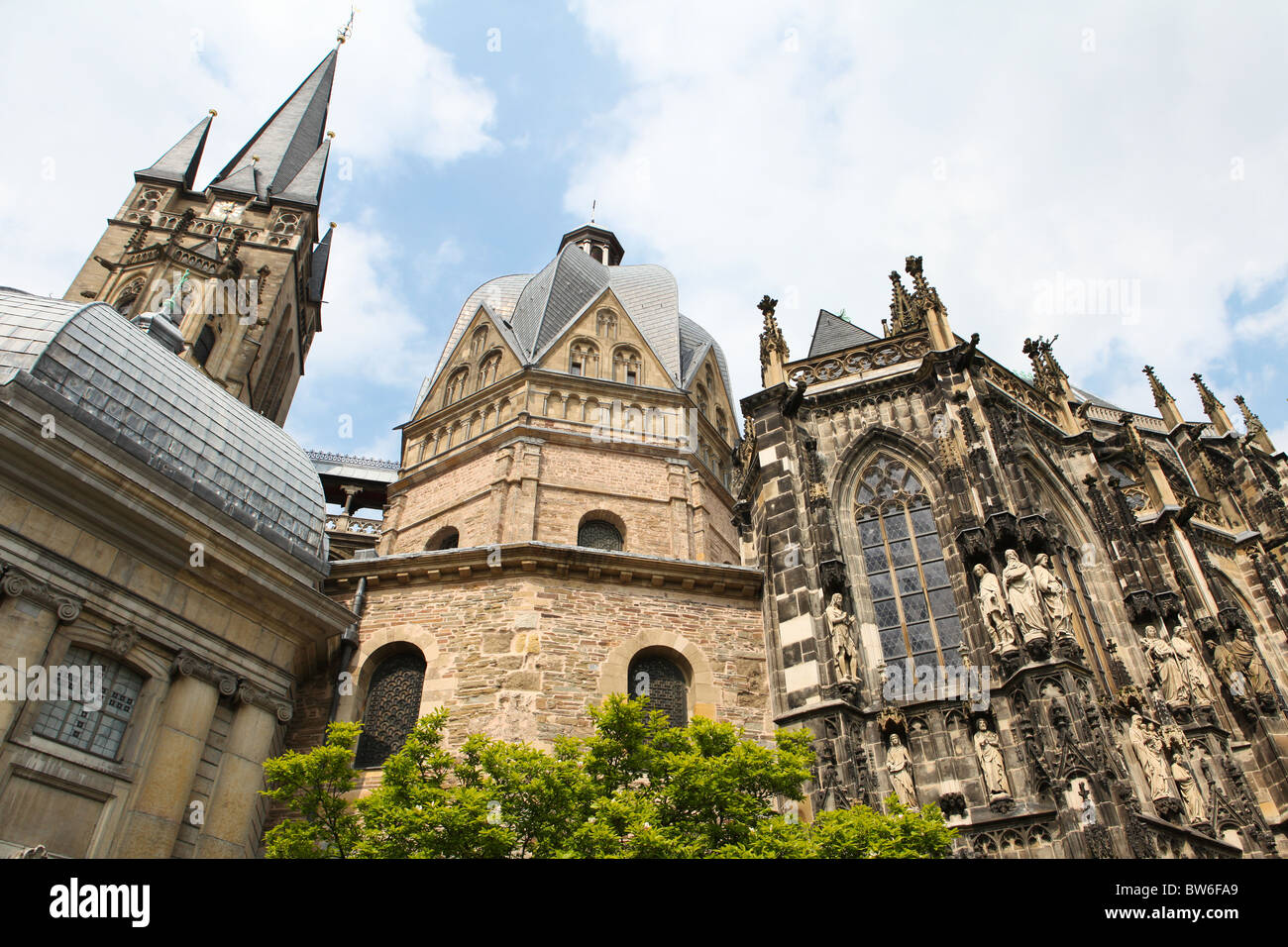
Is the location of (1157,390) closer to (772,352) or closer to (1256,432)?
(1256,432)

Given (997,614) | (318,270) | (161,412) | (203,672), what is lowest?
(203,672)

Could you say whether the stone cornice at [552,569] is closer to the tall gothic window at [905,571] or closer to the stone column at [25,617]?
the tall gothic window at [905,571]

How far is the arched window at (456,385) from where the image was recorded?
90.2 feet

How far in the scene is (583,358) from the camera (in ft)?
89.0

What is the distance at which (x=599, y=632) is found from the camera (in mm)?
14688

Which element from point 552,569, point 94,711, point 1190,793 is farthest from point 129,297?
point 1190,793

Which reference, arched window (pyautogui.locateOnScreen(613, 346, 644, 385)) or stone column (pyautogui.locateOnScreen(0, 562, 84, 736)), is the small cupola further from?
stone column (pyautogui.locateOnScreen(0, 562, 84, 736))

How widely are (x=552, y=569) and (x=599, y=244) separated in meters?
28.2

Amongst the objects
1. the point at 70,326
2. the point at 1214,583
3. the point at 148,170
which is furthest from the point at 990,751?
the point at 148,170

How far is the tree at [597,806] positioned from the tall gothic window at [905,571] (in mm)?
3526

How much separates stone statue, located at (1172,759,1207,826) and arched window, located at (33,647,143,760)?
563 inches

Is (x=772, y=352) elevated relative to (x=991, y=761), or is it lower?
elevated

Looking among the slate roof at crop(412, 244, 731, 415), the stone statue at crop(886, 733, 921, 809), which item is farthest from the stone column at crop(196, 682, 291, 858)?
the slate roof at crop(412, 244, 731, 415)

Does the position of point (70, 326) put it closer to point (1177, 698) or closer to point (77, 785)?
point (77, 785)
